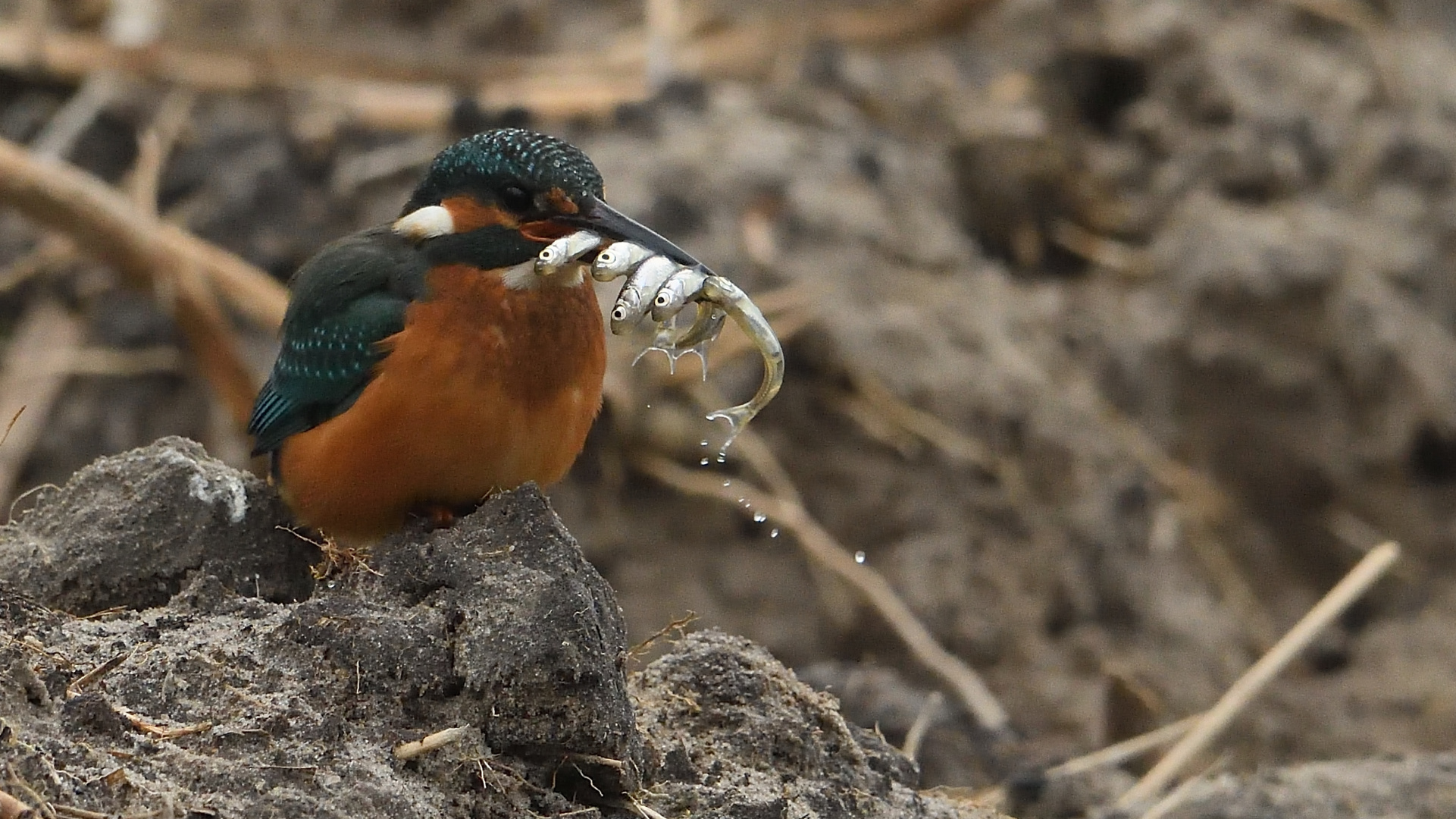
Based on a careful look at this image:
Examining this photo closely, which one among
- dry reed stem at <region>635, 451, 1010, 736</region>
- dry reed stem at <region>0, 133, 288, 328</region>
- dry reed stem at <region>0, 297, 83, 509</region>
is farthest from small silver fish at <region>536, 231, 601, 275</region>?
dry reed stem at <region>0, 297, 83, 509</region>

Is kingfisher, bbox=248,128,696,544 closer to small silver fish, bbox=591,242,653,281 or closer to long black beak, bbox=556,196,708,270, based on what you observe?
long black beak, bbox=556,196,708,270

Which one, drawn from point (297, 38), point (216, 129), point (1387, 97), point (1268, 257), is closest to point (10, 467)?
point (216, 129)

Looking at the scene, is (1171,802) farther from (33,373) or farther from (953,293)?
(33,373)

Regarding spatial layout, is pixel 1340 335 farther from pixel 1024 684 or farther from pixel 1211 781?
pixel 1211 781

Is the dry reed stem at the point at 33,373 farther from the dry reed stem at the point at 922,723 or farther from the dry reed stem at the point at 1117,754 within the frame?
the dry reed stem at the point at 1117,754

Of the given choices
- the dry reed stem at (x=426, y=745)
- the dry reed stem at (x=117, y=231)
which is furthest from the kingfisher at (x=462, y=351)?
the dry reed stem at (x=117, y=231)

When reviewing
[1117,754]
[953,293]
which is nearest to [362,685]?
[1117,754]

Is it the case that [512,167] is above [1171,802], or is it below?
above
